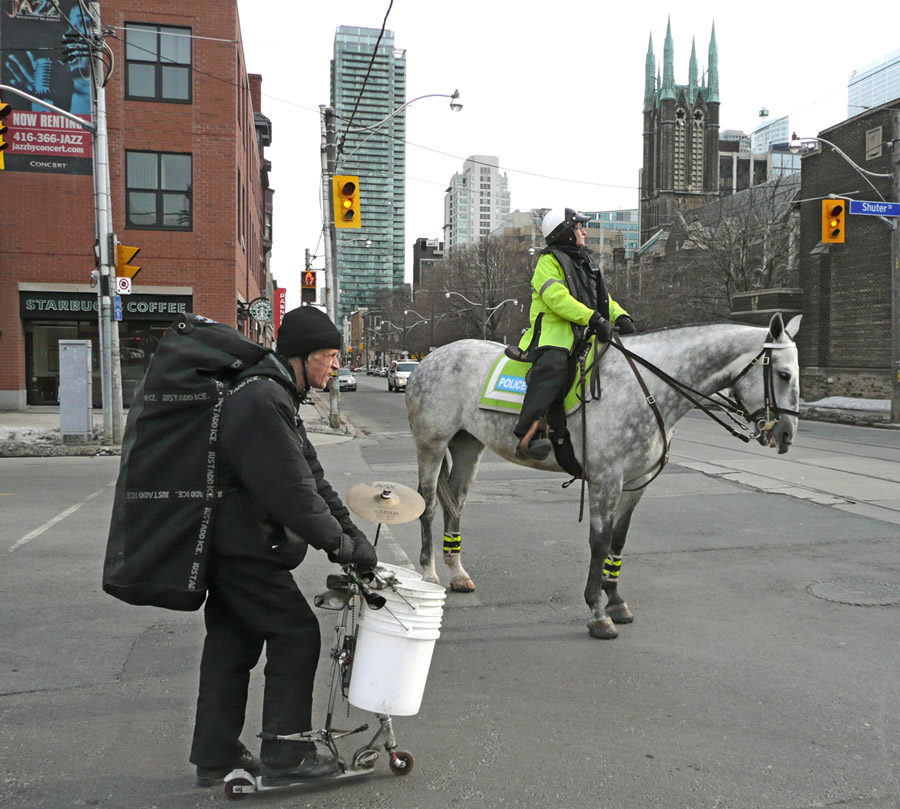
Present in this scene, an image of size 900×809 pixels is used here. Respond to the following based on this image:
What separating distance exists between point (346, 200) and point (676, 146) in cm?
10838

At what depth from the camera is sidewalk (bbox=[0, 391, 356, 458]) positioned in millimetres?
15992

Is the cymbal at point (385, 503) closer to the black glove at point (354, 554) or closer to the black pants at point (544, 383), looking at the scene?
the black glove at point (354, 554)

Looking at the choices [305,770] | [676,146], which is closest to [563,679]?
[305,770]

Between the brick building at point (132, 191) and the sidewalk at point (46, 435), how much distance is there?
2.15m

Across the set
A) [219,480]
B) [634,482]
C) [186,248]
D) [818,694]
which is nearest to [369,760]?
[219,480]

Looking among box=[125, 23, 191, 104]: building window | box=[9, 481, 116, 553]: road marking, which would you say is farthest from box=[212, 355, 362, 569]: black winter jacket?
box=[125, 23, 191, 104]: building window

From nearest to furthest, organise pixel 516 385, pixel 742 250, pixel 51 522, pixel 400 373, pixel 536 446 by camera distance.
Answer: pixel 536 446 < pixel 516 385 < pixel 51 522 < pixel 742 250 < pixel 400 373

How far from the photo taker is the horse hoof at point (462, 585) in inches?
257

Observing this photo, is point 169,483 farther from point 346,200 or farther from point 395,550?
point 346,200

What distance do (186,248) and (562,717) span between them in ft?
79.6

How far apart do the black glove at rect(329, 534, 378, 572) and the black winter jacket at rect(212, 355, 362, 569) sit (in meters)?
0.03

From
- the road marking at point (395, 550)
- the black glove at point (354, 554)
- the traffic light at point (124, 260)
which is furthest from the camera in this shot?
the traffic light at point (124, 260)

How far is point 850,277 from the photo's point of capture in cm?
3484

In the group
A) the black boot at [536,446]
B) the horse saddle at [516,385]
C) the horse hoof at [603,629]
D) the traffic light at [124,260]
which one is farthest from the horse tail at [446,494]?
the traffic light at [124,260]
